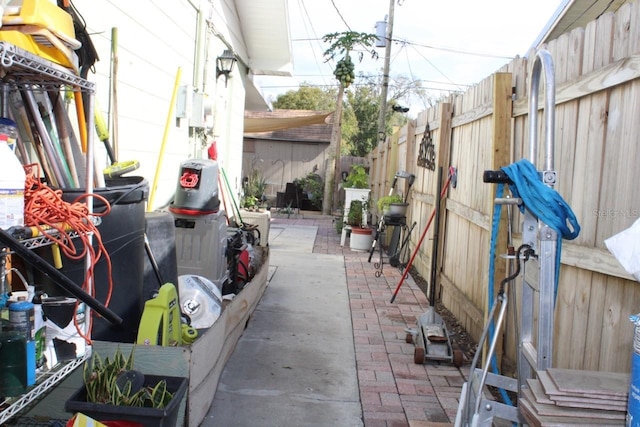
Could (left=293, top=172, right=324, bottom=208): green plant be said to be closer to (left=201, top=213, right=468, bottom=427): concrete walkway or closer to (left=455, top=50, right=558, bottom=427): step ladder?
(left=201, top=213, right=468, bottom=427): concrete walkway

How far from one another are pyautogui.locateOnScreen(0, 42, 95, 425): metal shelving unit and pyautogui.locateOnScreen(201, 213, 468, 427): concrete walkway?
1362mm

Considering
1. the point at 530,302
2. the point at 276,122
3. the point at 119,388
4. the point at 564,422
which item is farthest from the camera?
the point at 276,122

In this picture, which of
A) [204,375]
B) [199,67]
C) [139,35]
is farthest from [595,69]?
[199,67]

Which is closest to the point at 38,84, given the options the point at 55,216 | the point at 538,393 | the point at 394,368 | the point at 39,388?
the point at 55,216

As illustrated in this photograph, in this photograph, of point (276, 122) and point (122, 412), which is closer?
point (122, 412)

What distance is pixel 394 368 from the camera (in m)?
3.98

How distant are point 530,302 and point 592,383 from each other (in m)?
0.57

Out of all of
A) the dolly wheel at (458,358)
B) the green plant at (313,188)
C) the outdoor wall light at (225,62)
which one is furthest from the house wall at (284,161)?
the dolly wheel at (458,358)

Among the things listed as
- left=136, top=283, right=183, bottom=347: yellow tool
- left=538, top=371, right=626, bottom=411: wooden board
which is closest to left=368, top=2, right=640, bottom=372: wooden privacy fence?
left=538, top=371, right=626, bottom=411: wooden board

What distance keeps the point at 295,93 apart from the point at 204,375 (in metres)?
35.3

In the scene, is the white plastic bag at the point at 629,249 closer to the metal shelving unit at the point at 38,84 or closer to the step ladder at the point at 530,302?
the step ladder at the point at 530,302

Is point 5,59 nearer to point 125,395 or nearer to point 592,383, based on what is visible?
point 125,395

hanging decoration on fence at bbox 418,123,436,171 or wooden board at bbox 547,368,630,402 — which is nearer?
wooden board at bbox 547,368,630,402

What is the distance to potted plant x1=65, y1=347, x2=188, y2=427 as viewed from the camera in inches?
80.3
